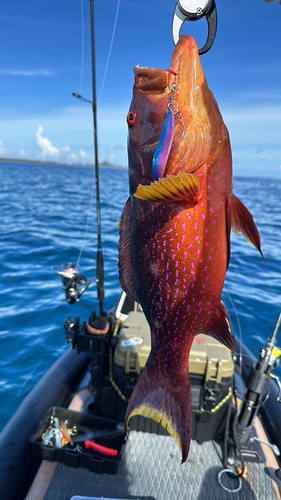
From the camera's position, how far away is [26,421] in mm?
4156

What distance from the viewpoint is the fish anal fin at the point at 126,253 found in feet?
5.90

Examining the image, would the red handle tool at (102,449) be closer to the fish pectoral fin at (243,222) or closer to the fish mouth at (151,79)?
the fish pectoral fin at (243,222)

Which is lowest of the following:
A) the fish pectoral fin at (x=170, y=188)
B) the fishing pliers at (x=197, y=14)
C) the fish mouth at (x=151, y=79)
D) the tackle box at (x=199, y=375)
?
the tackle box at (x=199, y=375)

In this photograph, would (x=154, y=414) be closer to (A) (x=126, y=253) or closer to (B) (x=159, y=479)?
(A) (x=126, y=253)

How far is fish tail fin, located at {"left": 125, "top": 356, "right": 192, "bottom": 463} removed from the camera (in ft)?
5.75

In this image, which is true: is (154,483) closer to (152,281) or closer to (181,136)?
(152,281)

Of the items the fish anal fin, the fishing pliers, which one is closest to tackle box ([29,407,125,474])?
the fish anal fin

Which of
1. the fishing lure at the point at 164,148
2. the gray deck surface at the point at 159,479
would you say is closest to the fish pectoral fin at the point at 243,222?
the fishing lure at the point at 164,148

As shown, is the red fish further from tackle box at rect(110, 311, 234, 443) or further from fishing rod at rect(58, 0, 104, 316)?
fishing rod at rect(58, 0, 104, 316)

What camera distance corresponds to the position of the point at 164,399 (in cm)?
187

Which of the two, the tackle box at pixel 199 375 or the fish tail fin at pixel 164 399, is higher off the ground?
the fish tail fin at pixel 164 399

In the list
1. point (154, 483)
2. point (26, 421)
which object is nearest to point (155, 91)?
point (154, 483)

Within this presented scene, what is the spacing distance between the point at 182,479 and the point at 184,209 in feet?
11.4

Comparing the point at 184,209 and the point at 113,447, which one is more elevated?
the point at 184,209
